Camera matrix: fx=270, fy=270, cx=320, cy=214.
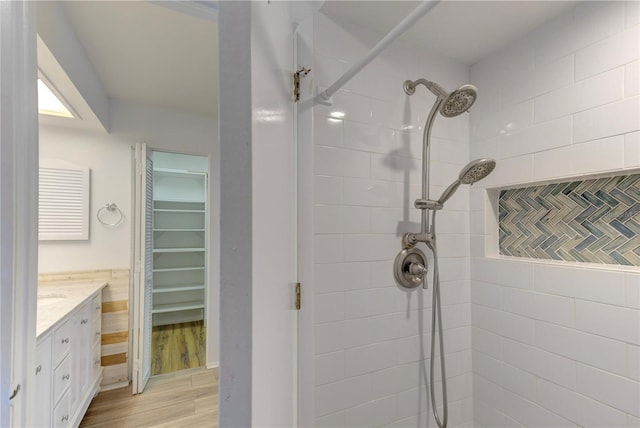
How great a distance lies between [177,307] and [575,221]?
13.0ft

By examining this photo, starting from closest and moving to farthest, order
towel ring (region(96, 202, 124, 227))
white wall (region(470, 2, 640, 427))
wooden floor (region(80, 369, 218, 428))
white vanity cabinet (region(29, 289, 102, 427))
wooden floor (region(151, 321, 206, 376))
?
1. white wall (region(470, 2, 640, 427))
2. white vanity cabinet (region(29, 289, 102, 427))
3. wooden floor (region(80, 369, 218, 428))
4. towel ring (region(96, 202, 124, 227))
5. wooden floor (region(151, 321, 206, 376))

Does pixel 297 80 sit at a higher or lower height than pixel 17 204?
higher

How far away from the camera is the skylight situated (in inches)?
71.5

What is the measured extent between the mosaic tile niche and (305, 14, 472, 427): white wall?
31 centimetres

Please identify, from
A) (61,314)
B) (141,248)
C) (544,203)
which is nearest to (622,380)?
(544,203)

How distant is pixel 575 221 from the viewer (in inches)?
43.6

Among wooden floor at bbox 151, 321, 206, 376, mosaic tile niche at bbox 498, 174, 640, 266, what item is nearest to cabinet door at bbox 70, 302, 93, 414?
wooden floor at bbox 151, 321, 206, 376

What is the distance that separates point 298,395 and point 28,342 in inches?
33.9

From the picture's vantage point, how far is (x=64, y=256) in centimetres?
220

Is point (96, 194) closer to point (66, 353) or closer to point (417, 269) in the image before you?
point (66, 353)

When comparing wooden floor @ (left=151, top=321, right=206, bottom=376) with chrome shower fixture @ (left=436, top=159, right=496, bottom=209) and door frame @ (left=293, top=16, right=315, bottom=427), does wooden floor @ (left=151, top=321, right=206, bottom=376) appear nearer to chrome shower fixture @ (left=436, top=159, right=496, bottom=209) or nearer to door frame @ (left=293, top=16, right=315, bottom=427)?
→ door frame @ (left=293, top=16, right=315, bottom=427)

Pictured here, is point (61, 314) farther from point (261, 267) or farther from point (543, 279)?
point (543, 279)

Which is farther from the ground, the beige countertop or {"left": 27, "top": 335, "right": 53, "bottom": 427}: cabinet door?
the beige countertop

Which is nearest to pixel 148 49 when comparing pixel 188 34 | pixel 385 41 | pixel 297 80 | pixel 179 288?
pixel 188 34
